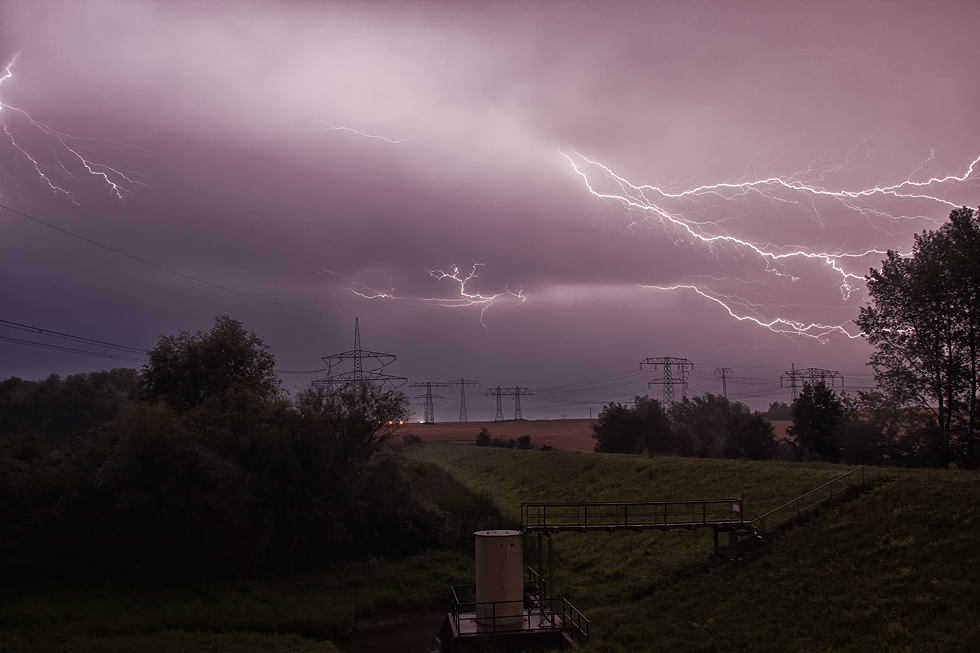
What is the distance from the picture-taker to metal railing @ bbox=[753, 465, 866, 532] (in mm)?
27016

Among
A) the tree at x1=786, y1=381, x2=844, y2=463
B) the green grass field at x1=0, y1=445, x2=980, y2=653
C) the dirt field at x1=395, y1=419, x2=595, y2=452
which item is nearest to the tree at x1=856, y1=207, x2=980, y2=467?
the tree at x1=786, y1=381, x2=844, y2=463

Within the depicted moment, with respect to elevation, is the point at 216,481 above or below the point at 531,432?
above

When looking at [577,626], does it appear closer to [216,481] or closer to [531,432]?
[216,481]

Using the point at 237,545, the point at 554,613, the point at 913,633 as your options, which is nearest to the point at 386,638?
the point at 554,613

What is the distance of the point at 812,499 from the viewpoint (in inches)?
1150

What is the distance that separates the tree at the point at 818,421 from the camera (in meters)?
56.9

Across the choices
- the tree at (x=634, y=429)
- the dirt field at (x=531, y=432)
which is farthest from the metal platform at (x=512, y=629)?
the dirt field at (x=531, y=432)

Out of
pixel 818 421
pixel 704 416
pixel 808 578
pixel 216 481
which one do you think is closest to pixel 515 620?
pixel 808 578

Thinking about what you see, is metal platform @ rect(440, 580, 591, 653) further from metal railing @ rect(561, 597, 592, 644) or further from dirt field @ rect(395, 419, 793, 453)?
dirt field @ rect(395, 419, 793, 453)

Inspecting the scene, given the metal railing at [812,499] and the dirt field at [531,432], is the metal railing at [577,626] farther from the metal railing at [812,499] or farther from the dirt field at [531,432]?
the dirt field at [531,432]

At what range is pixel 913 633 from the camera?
16.5 meters

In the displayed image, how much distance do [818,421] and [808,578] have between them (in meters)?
42.7

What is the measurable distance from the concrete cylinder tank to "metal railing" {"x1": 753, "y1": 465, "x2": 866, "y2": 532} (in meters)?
11.6

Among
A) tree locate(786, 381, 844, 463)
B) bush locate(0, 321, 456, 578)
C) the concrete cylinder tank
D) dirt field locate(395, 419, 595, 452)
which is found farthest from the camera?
dirt field locate(395, 419, 595, 452)
